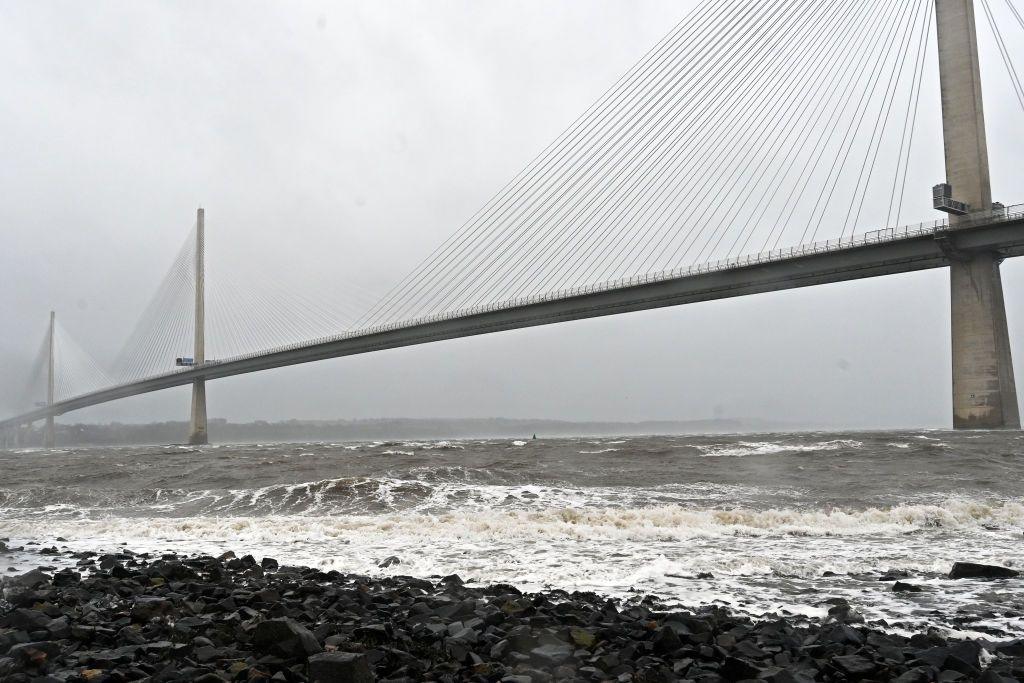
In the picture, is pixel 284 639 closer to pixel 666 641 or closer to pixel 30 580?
pixel 666 641

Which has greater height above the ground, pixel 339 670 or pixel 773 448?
pixel 339 670

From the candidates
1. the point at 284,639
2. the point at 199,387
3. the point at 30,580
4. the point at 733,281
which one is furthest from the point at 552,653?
the point at 199,387

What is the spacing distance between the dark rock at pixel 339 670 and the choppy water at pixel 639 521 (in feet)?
10.1

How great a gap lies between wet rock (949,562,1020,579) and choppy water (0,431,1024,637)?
0.26 meters

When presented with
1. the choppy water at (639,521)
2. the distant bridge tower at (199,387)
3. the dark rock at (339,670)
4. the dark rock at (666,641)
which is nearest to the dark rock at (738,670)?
the dark rock at (666,641)

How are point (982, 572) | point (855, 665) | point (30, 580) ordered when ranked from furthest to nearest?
1. point (30, 580)
2. point (982, 572)
3. point (855, 665)

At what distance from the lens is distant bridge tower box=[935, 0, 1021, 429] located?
32.4 metres

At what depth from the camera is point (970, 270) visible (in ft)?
110

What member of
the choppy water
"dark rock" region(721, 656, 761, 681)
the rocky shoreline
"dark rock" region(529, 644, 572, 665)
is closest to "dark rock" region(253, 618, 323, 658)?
the rocky shoreline

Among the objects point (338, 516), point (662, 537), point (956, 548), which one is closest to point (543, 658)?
point (662, 537)

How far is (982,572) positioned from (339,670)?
6239mm

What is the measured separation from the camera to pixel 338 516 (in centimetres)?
1165

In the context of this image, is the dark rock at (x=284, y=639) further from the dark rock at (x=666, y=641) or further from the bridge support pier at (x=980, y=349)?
the bridge support pier at (x=980, y=349)

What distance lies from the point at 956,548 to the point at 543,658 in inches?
249
